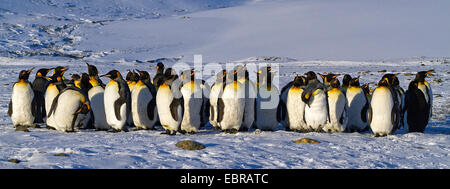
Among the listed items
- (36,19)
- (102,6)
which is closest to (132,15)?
(102,6)

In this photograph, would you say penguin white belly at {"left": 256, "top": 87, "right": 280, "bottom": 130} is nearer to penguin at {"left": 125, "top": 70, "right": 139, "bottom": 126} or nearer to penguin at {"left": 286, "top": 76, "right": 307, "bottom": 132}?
penguin at {"left": 286, "top": 76, "right": 307, "bottom": 132}

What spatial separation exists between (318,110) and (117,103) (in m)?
2.69

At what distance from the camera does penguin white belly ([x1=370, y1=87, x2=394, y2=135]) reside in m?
5.61

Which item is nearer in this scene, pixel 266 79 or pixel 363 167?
pixel 363 167

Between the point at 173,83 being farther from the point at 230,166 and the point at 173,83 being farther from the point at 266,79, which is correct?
the point at 230,166

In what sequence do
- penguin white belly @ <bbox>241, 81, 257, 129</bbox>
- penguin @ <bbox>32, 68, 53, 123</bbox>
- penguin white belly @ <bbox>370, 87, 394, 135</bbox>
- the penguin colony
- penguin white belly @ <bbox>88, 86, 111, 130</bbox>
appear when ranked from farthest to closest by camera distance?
penguin @ <bbox>32, 68, 53, 123</bbox> < penguin white belly @ <bbox>88, 86, 111, 130</bbox> < penguin white belly @ <bbox>241, 81, 257, 129</bbox> < the penguin colony < penguin white belly @ <bbox>370, 87, 394, 135</bbox>

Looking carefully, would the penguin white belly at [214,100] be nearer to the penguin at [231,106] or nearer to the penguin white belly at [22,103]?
the penguin at [231,106]

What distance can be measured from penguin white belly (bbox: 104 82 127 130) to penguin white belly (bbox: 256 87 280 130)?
1848 millimetres

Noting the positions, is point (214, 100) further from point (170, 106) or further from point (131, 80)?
point (131, 80)

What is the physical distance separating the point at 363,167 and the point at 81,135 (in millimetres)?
3400

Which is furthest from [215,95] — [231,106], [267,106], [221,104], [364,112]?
[364,112]

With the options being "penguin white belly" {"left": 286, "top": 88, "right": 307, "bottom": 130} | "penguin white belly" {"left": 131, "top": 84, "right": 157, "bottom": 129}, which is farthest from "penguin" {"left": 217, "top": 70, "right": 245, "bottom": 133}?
"penguin white belly" {"left": 131, "top": 84, "right": 157, "bottom": 129}

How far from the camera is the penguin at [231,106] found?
5.79 m
